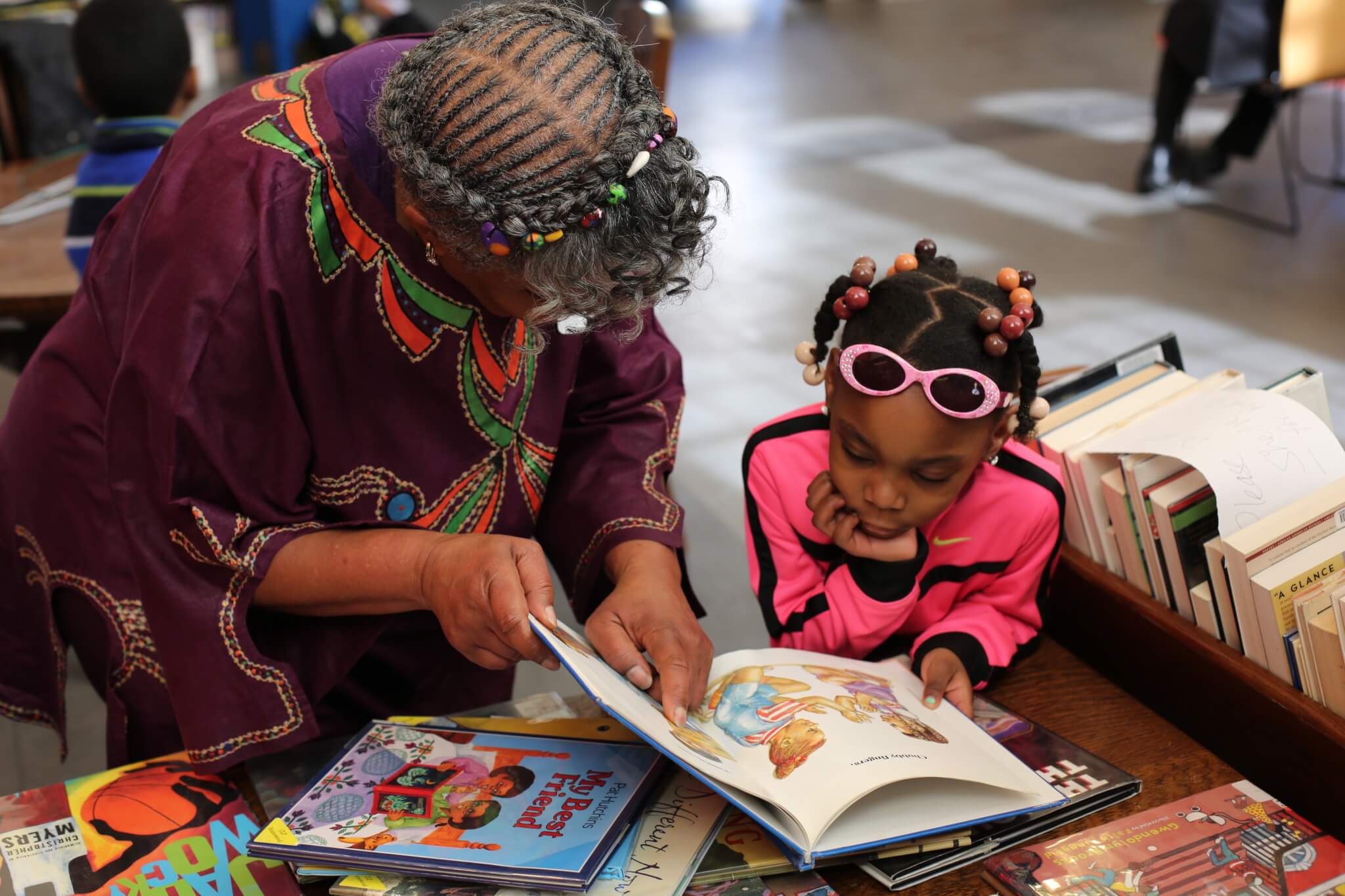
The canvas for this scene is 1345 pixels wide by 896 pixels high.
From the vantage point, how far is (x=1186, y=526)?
1349 mm

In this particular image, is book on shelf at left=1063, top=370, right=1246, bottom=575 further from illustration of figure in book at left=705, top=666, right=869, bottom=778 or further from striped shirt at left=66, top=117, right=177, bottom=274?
striped shirt at left=66, top=117, right=177, bottom=274

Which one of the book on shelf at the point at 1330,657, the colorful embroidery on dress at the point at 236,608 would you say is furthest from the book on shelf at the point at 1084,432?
the colorful embroidery on dress at the point at 236,608

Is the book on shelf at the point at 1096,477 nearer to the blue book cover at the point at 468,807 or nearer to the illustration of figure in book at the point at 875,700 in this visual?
the illustration of figure in book at the point at 875,700

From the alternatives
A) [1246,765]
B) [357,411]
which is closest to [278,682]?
[357,411]

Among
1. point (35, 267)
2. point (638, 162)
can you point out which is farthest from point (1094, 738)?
point (35, 267)

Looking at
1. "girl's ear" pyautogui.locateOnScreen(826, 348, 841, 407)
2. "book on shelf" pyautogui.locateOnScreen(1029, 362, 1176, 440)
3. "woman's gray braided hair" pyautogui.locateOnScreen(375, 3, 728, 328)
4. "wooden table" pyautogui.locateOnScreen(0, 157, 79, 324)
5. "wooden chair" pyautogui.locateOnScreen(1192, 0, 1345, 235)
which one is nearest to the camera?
"woman's gray braided hair" pyautogui.locateOnScreen(375, 3, 728, 328)

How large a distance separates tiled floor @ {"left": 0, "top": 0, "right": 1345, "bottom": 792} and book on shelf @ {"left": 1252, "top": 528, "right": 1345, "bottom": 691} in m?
1.11

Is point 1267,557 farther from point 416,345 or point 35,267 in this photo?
point 35,267

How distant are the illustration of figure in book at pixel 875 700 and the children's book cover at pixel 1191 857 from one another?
143mm

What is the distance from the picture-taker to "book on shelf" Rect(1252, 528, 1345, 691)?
121cm

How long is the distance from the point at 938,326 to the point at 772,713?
463 mm

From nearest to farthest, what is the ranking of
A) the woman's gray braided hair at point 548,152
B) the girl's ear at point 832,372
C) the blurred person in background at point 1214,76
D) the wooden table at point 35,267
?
the woman's gray braided hair at point 548,152
the girl's ear at point 832,372
the wooden table at point 35,267
the blurred person in background at point 1214,76

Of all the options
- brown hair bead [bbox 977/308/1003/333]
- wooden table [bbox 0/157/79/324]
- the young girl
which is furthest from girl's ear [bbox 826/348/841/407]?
wooden table [bbox 0/157/79/324]

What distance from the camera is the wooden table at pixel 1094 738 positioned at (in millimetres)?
1144
